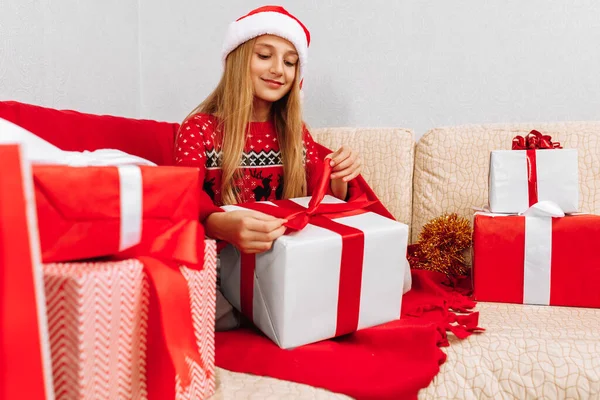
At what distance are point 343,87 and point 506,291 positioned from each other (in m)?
0.80

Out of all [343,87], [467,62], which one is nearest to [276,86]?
[343,87]

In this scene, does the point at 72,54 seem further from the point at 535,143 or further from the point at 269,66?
the point at 535,143

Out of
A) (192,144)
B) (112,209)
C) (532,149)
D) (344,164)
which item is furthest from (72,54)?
(532,149)

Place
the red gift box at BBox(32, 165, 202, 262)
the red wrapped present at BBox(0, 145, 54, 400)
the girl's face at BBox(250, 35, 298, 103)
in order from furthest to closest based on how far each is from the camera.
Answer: the girl's face at BBox(250, 35, 298, 103) → the red gift box at BBox(32, 165, 202, 262) → the red wrapped present at BBox(0, 145, 54, 400)

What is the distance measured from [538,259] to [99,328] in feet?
2.86

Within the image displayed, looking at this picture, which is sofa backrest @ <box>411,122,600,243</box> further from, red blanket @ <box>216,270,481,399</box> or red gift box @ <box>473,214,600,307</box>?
red blanket @ <box>216,270,481,399</box>

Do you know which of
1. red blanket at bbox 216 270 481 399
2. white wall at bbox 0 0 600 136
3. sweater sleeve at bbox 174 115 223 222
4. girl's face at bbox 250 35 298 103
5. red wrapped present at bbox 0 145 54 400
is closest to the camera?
red wrapped present at bbox 0 145 54 400

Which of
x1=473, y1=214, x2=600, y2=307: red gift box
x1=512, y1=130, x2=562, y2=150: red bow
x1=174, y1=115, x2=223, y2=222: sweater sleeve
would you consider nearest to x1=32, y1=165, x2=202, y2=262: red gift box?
x1=174, y1=115, x2=223, y2=222: sweater sleeve

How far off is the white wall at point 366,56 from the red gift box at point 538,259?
0.50 meters

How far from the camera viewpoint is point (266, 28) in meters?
1.16

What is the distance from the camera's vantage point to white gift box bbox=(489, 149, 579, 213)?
1080 mm

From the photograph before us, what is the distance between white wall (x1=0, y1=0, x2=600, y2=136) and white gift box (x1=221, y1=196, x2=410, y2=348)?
72cm

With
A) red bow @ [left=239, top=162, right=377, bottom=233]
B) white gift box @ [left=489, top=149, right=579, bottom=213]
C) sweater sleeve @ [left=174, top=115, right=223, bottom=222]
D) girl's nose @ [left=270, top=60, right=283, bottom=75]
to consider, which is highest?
girl's nose @ [left=270, top=60, right=283, bottom=75]

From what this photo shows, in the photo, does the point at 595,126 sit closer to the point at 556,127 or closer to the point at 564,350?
the point at 556,127
